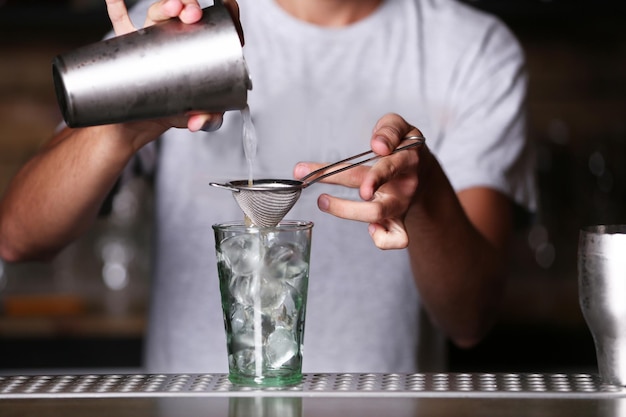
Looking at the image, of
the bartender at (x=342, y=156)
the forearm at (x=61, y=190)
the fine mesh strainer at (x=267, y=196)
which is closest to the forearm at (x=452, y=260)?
the bartender at (x=342, y=156)

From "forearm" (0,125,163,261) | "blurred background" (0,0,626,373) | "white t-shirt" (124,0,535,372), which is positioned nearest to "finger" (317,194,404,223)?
"forearm" (0,125,163,261)

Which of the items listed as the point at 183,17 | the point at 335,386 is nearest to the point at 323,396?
the point at 335,386

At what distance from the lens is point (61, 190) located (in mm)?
1720

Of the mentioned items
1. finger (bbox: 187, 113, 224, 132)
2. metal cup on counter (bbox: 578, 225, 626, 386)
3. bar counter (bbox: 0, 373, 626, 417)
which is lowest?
bar counter (bbox: 0, 373, 626, 417)

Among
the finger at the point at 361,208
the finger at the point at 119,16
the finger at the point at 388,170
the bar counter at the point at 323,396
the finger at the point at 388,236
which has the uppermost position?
the finger at the point at 119,16

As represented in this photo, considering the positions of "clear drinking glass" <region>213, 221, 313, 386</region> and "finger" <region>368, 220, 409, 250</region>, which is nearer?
"clear drinking glass" <region>213, 221, 313, 386</region>

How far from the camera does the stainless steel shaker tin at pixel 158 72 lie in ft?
4.12

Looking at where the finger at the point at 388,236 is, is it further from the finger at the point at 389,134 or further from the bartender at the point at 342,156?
the bartender at the point at 342,156

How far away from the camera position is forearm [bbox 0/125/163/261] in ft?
5.32

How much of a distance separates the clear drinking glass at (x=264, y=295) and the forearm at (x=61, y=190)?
1.38ft

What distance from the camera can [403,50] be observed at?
80.5 inches

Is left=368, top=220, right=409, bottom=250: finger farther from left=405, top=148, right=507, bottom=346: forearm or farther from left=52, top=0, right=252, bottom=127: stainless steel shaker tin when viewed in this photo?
left=52, top=0, right=252, bottom=127: stainless steel shaker tin

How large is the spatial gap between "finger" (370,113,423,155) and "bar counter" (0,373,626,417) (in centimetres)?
29

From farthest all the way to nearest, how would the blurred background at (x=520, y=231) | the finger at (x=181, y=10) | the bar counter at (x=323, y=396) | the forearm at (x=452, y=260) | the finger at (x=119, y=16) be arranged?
the blurred background at (x=520, y=231) < the forearm at (x=452, y=260) < the finger at (x=119, y=16) < the finger at (x=181, y=10) < the bar counter at (x=323, y=396)
